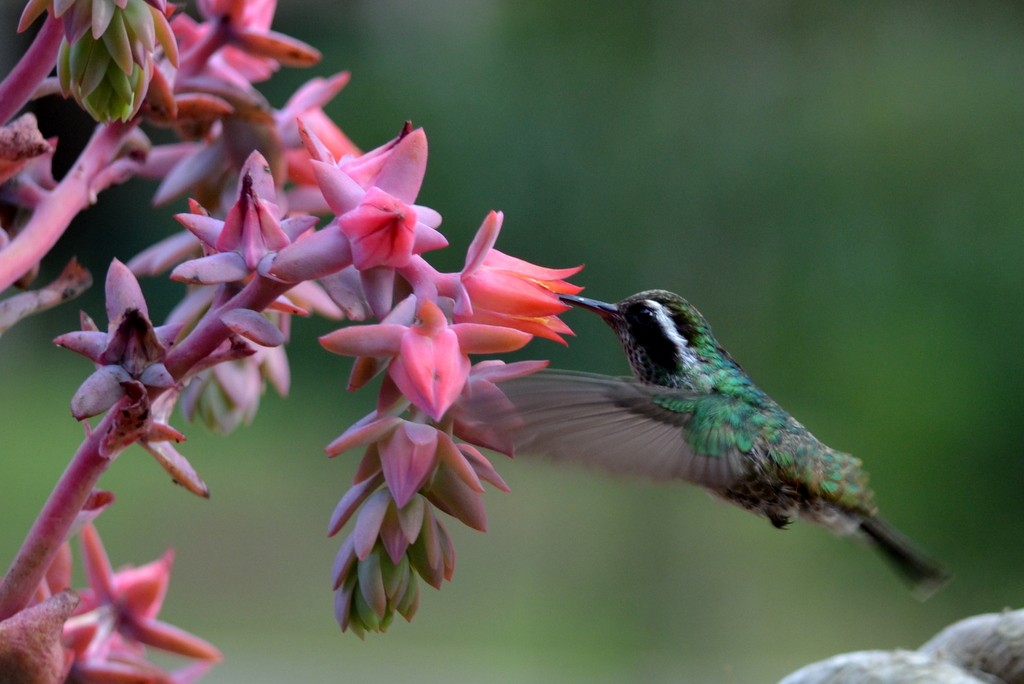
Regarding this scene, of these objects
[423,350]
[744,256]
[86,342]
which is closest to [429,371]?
[423,350]

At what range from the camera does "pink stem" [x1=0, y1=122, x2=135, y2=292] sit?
0.38m

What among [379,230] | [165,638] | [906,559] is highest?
[379,230]

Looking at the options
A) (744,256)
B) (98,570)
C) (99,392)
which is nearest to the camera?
(99,392)

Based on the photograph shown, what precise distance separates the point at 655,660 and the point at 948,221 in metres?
1.23

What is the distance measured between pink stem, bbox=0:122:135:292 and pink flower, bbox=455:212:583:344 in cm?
16

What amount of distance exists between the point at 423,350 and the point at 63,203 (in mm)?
170

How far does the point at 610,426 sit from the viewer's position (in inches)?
20.4

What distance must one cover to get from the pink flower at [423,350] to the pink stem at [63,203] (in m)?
0.13

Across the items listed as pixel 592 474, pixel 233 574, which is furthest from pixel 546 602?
pixel 592 474

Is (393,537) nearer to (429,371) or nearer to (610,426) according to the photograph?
(429,371)

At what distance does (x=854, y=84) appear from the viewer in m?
2.51

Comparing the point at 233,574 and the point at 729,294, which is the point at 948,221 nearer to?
the point at 729,294

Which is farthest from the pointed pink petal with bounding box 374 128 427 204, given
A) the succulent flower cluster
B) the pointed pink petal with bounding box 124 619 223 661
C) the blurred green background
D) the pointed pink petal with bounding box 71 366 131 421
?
the blurred green background

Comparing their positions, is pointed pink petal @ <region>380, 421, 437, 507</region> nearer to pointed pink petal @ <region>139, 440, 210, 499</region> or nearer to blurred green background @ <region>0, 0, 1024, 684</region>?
pointed pink petal @ <region>139, 440, 210, 499</region>
